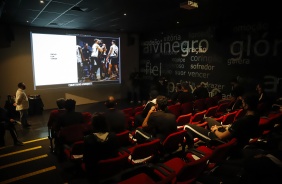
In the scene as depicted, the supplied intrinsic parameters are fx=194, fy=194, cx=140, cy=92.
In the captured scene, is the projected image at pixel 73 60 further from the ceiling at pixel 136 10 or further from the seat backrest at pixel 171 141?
the seat backrest at pixel 171 141

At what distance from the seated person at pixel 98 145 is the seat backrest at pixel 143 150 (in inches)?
11.3

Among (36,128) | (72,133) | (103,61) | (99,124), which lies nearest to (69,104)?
(72,133)

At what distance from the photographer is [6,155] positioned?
13.9ft

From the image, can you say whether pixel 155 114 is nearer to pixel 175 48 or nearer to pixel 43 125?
pixel 43 125

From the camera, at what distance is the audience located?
2424mm

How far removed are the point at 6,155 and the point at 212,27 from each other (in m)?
7.80

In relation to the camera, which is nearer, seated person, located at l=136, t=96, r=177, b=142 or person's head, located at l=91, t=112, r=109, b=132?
person's head, located at l=91, t=112, r=109, b=132

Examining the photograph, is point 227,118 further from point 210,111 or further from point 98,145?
point 98,145

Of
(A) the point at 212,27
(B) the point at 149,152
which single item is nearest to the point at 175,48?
(A) the point at 212,27

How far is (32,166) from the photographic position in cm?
375

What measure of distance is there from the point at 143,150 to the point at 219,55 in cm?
621

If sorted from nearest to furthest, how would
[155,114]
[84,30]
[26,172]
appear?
[155,114] < [26,172] < [84,30]

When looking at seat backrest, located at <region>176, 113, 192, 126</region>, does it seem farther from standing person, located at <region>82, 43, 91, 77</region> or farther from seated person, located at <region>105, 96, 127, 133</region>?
standing person, located at <region>82, 43, 91, 77</region>

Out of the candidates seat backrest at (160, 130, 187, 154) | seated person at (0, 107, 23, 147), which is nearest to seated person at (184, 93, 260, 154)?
seat backrest at (160, 130, 187, 154)
